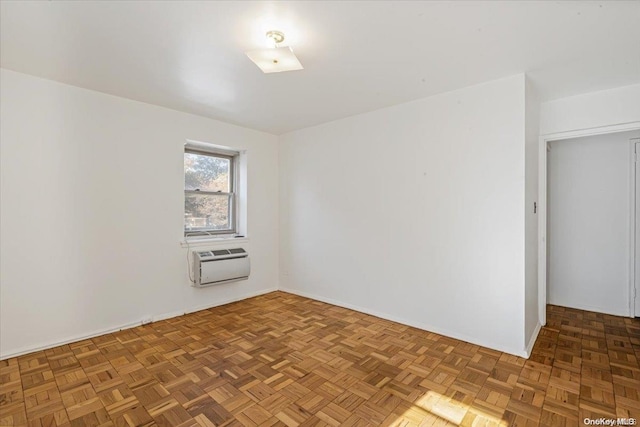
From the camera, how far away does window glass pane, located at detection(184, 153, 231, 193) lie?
405cm

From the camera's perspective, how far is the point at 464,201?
119 inches

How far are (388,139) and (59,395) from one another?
143 inches

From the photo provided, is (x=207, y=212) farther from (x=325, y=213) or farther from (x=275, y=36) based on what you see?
(x=275, y=36)

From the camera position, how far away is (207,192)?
4.22m

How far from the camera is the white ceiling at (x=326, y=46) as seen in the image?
184cm

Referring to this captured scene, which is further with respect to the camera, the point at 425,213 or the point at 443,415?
the point at 425,213

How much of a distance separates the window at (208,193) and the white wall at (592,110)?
3908mm

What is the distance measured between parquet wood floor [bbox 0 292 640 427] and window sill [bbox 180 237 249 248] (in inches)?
37.7

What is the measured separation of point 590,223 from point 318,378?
3841 mm

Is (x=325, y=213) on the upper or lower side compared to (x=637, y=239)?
upper

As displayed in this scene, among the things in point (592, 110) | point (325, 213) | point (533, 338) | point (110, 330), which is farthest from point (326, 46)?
point (110, 330)

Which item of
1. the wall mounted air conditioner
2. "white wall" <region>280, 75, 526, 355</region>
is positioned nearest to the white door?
"white wall" <region>280, 75, 526, 355</region>

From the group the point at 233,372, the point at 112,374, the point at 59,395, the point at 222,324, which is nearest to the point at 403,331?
the point at 233,372

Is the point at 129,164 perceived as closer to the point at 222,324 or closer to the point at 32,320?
the point at 32,320
